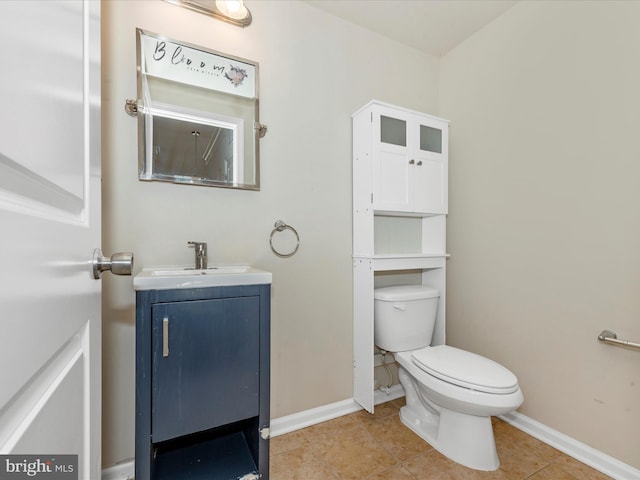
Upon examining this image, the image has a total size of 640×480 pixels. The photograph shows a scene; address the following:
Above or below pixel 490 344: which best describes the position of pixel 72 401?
above

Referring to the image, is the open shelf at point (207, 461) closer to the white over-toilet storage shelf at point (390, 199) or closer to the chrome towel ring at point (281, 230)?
the white over-toilet storage shelf at point (390, 199)

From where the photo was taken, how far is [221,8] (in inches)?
56.3

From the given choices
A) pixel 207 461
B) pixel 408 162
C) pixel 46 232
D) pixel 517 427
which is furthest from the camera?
pixel 408 162

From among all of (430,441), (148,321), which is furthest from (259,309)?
(430,441)

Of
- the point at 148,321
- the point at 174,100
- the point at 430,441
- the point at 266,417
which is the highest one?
the point at 174,100

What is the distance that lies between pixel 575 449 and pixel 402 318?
96 centimetres

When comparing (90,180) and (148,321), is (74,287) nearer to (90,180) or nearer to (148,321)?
(90,180)

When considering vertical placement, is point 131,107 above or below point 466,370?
above

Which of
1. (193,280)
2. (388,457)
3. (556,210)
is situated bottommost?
(388,457)

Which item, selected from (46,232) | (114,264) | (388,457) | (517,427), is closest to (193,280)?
(114,264)

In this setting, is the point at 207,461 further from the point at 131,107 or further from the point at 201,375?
the point at 131,107

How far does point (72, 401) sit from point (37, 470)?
0.57 feet

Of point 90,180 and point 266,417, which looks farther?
point 266,417

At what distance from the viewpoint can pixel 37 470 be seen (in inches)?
11.5
